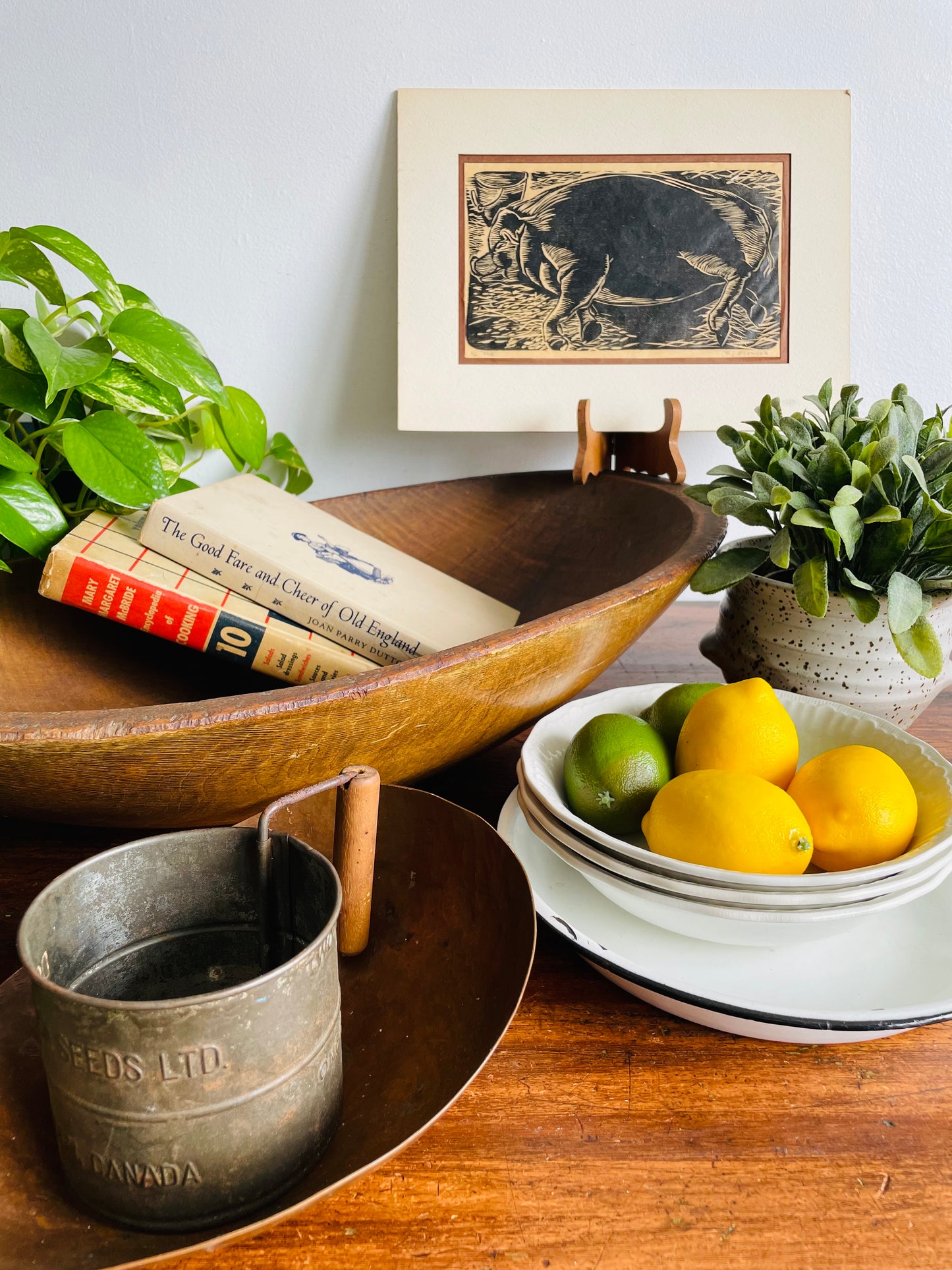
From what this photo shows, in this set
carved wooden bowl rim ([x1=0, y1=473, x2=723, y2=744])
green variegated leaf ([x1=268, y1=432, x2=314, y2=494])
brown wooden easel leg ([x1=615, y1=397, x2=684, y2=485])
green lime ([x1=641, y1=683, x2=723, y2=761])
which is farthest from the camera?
green variegated leaf ([x1=268, y1=432, x2=314, y2=494])

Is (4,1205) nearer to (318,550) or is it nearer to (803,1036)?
Answer: (803,1036)

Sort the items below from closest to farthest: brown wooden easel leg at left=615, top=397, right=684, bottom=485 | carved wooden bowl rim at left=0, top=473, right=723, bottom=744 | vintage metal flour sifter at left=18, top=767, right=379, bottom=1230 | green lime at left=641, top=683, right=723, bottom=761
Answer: vintage metal flour sifter at left=18, top=767, right=379, bottom=1230 → carved wooden bowl rim at left=0, top=473, right=723, bottom=744 → green lime at left=641, top=683, right=723, bottom=761 → brown wooden easel leg at left=615, top=397, right=684, bottom=485

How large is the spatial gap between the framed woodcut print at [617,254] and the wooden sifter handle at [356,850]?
0.67 metres

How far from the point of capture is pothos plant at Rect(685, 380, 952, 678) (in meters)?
0.58

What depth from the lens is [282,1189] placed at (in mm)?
307

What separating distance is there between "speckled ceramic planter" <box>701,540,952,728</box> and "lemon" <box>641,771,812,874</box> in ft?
0.79

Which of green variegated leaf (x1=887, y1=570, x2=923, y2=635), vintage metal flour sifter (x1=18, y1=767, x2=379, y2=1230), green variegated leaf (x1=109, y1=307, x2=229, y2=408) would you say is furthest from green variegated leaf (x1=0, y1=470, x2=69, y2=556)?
green variegated leaf (x1=887, y1=570, x2=923, y2=635)

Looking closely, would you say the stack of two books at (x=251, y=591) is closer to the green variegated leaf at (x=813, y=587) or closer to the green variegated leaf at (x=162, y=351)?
the green variegated leaf at (x=162, y=351)

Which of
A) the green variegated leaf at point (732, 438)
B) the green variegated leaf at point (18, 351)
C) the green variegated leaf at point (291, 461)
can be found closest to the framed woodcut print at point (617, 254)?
the green variegated leaf at point (291, 461)

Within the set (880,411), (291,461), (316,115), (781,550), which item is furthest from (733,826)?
(316,115)

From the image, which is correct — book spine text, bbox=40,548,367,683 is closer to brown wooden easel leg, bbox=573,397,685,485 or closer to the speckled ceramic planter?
the speckled ceramic planter

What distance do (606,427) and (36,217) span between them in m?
0.68

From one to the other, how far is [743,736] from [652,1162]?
217 millimetres

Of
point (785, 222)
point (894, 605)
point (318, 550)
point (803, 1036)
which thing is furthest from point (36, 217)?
point (803, 1036)
